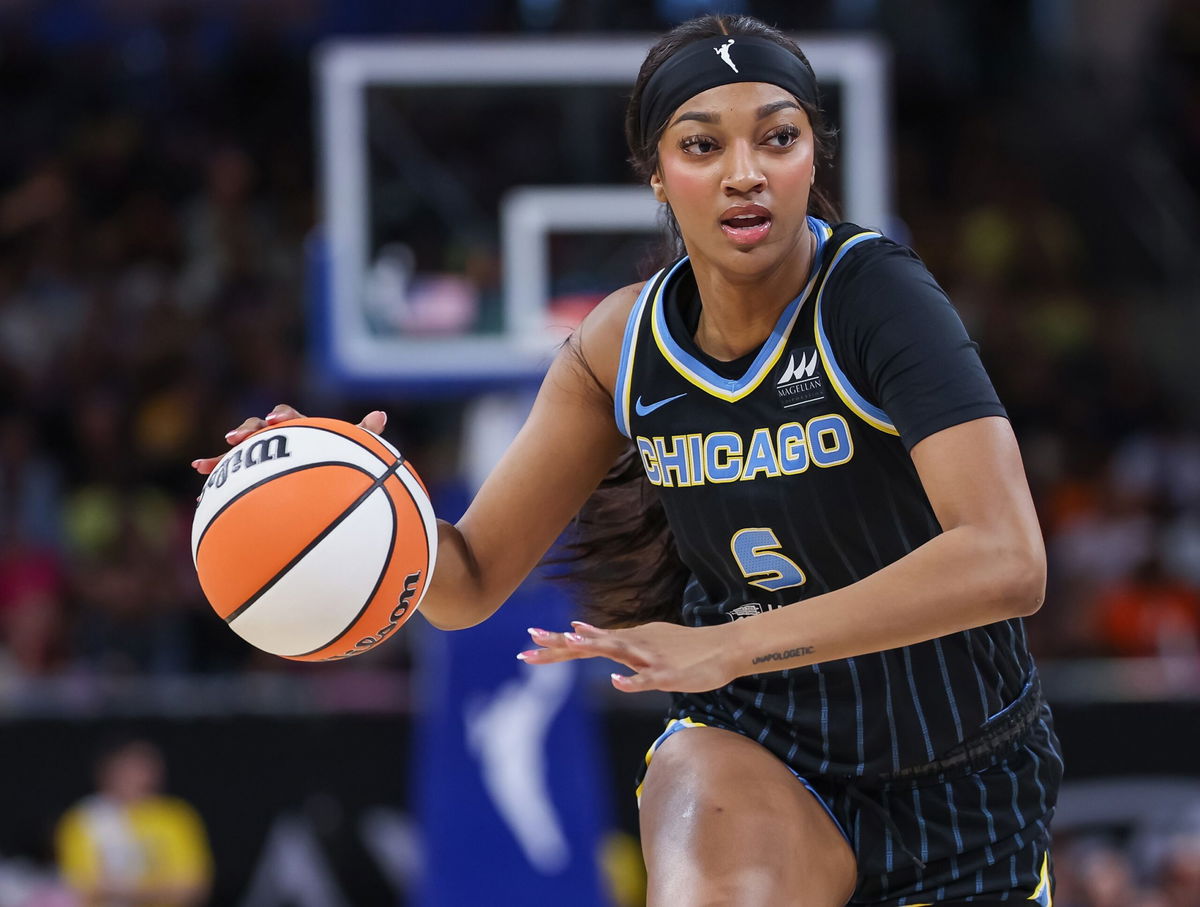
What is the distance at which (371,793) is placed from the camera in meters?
8.57

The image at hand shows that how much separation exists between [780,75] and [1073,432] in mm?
8813

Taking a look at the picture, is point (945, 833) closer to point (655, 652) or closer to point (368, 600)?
point (655, 652)

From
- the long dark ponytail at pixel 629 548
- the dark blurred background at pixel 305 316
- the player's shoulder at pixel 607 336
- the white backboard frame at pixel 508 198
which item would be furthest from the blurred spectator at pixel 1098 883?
the player's shoulder at pixel 607 336

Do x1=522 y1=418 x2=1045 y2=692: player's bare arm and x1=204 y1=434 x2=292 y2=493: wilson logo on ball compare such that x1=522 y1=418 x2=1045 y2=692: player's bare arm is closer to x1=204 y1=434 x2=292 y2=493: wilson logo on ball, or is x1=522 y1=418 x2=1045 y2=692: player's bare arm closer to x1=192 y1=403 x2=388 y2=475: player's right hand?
x1=204 y1=434 x2=292 y2=493: wilson logo on ball

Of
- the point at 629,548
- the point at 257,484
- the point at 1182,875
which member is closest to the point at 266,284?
the point at 1182,875

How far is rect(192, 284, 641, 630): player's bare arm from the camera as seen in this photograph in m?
3.35

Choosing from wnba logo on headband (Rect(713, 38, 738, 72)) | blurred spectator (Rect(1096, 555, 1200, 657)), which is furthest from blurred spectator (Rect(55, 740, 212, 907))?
wnba logo on headband (Rect(713, 38, 738, 72))

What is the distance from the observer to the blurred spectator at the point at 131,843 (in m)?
8.32

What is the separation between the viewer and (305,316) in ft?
38.1

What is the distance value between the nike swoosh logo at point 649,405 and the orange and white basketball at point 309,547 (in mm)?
442

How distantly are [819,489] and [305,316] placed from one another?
29.4 ft

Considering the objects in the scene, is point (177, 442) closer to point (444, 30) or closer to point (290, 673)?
point (290, 673)

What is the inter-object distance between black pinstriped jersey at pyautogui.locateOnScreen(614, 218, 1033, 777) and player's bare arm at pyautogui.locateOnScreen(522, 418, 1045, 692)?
0.97 ft

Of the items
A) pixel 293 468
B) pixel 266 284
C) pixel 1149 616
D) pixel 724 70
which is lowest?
pixel 1149 616
